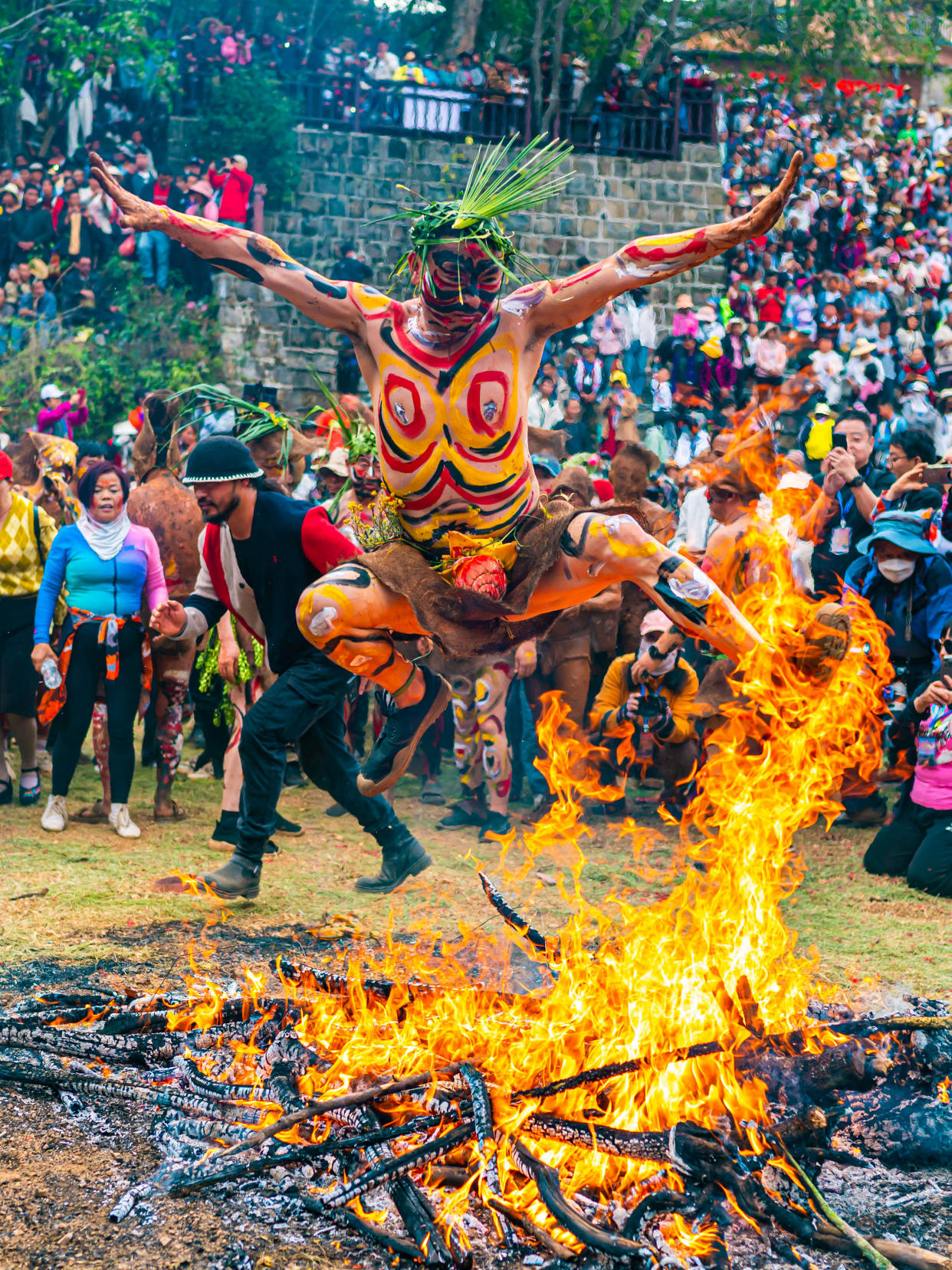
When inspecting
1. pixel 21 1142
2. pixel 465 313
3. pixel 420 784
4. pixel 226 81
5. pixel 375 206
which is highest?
pixel 226 81

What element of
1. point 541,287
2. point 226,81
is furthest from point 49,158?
point 541,287

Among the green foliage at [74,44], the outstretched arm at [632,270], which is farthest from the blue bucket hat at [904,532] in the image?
the green foliage at [74,44]

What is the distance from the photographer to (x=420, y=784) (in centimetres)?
865

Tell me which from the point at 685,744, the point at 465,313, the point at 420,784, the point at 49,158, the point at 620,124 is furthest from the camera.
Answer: the point at 620,124

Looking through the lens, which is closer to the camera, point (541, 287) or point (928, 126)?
point (541, 287)

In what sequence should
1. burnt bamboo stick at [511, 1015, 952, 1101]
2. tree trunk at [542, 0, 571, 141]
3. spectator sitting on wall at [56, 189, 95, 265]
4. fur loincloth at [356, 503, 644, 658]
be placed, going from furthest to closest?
Answer: tree trunk at [542, 0, 571, 141] → spectator sitting on wall at [56, 189, 95, 265] → fur loincloth at [356, 503, 644, 658] → burnt bamboo stick at [511, 1015, 952, 1101]

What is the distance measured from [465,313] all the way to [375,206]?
1486 cm

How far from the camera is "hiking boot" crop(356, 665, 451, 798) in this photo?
5520 millimetres

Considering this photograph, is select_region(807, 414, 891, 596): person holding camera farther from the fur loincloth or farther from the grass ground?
the fur loincloth

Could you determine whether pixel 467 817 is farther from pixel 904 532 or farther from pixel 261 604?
pixel 904 532

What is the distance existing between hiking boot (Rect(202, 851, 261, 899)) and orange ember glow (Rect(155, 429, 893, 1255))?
74cm

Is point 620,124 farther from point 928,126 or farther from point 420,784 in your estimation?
point 420,784

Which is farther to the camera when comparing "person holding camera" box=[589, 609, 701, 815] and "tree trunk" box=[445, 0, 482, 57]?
"tree trunk" box=[445, 0, 482, 57]

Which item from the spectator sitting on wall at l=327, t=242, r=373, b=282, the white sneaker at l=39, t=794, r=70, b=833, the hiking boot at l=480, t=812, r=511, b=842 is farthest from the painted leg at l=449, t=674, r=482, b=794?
the spectator sitting on wall at l=327, t=242, r=373, b=282
